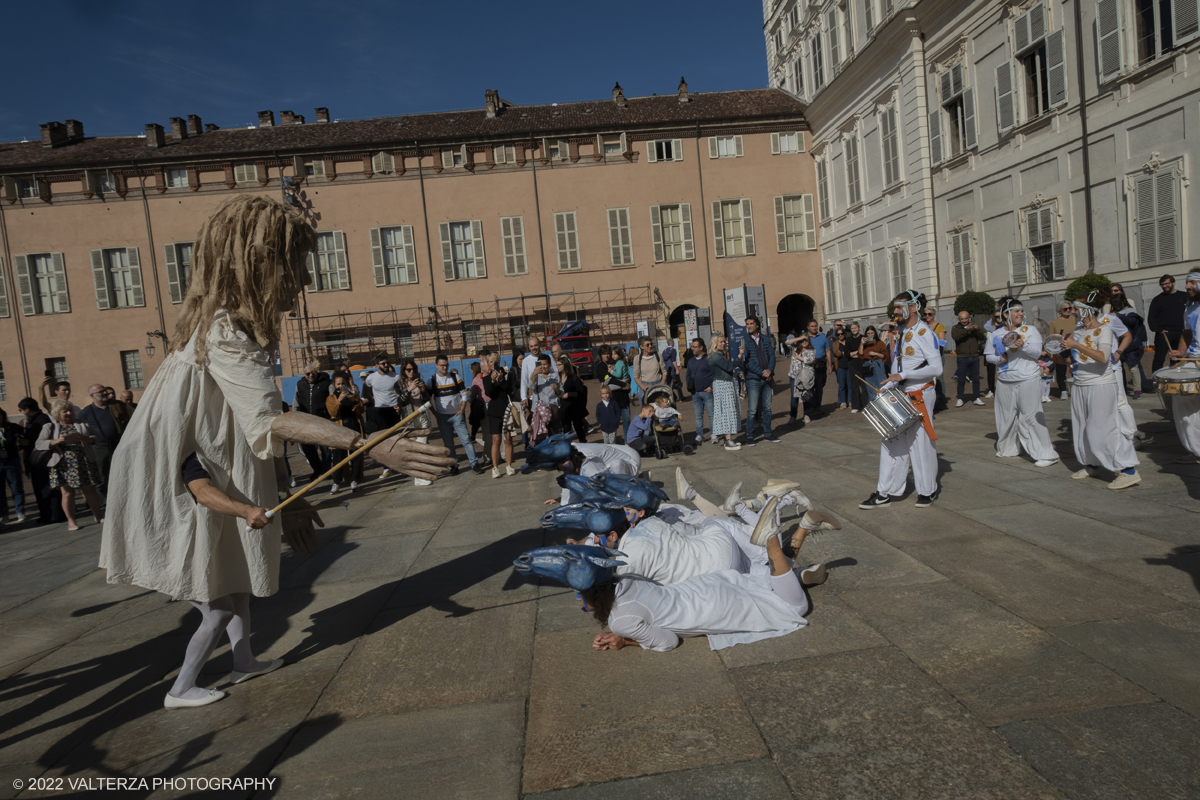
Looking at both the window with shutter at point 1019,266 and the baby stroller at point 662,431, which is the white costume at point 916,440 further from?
the window with shutter at point 1019,266

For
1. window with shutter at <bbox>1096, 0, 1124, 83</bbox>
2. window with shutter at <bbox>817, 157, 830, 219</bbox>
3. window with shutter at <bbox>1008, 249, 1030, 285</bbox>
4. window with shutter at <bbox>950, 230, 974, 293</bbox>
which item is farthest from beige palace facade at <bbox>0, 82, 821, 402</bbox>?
window with shutter at <bbox>1096, 0, 1124, 83</bbox>

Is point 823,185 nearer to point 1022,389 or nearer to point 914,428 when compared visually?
point 1022,389

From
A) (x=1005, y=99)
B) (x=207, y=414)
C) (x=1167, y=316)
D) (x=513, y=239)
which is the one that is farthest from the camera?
(x=513, y=239)

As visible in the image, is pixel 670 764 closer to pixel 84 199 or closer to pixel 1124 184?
pixel 1124 184

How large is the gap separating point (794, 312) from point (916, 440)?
30292 mm

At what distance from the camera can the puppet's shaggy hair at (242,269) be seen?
3.10m

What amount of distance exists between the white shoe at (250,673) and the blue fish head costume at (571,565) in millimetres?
1556

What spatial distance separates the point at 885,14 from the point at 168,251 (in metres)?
30.0

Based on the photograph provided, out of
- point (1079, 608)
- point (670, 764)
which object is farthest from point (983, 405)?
point (670, 764)

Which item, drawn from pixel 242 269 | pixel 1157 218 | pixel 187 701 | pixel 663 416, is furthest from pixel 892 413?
pixel 1157 218

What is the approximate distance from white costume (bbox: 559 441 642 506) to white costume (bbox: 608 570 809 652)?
5.31 ft

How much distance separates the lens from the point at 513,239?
104ft

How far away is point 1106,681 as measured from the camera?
2.91m

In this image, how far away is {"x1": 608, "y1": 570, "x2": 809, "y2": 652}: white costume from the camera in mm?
3527
